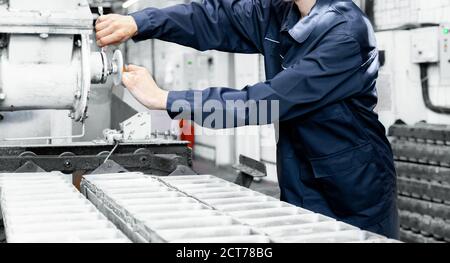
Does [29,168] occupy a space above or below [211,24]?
below

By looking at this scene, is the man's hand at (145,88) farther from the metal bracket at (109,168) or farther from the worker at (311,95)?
the metal bracket at (109,168)

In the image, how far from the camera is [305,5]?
2121 millimetres

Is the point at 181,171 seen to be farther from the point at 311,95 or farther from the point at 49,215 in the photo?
the point at 49,215

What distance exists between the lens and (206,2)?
2430 mm

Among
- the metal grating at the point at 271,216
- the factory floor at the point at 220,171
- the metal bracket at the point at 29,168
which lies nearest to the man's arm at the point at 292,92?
the metal grating at the point at 271,216

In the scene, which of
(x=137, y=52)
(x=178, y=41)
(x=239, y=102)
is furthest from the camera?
(x=137, y=52)

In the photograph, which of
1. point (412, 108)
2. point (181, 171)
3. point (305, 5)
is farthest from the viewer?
point (412, 108)

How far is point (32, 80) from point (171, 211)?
68 centimetres

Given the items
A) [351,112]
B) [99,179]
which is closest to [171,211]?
[99,179]

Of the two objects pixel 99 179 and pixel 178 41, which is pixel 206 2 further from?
pixel 99 179

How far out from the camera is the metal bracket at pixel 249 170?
8.28 feet

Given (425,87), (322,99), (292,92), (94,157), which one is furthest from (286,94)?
(425,87)

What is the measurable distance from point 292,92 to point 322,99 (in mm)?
127

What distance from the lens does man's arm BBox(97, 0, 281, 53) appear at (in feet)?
7.56
